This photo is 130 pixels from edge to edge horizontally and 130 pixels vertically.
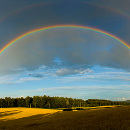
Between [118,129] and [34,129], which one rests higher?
[118,129]

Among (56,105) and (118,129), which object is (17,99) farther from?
(118,129)

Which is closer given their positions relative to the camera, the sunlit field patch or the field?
the field

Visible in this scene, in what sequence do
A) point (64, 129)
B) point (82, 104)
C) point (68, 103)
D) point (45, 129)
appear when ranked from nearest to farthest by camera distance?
point (64, 129), point (45, 129), point (68, 103), point (82, 104)

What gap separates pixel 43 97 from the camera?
10531 cm

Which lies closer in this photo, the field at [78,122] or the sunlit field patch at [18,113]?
the field at [78,122]

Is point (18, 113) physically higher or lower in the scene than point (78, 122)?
lower

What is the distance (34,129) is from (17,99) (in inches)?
3809

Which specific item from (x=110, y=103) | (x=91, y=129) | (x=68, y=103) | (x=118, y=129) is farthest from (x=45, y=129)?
(x=110, y=103)

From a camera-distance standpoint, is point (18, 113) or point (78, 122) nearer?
point (78, 122)

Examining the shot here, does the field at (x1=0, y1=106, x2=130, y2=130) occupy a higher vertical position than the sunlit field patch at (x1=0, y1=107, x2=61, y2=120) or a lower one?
higher

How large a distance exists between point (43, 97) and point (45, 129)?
92.1m

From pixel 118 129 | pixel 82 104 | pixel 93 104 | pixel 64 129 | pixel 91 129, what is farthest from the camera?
pixel 93 104

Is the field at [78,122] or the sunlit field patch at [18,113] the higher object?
the field at [78,122]

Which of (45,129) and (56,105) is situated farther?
(56,105)
